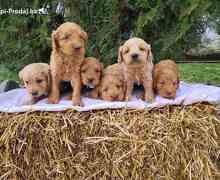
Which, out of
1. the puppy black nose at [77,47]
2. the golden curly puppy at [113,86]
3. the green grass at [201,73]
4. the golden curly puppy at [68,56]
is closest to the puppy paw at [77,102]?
the golden curly puppy at [68,56]

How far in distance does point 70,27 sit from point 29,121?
1.50 ft

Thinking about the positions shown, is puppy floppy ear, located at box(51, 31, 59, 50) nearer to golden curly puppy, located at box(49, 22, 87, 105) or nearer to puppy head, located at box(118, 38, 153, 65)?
golden curly puppy, located at box(49, 22, 87, 105)

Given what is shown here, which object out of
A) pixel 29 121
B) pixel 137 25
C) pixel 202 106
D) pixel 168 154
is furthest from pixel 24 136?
pixel 137 25

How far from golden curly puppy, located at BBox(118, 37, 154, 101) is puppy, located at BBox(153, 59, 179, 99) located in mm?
46

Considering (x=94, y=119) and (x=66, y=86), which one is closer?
(x=94, y=119)

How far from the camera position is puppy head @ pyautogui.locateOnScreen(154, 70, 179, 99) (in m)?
1.81

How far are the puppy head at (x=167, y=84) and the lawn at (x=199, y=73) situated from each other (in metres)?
1.05

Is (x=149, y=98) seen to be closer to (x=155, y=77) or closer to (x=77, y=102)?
(x=155, y=77)

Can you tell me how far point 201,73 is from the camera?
3.04 meters

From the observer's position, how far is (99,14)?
2521 millimetres

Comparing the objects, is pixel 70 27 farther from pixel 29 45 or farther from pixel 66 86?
pixel 29 45

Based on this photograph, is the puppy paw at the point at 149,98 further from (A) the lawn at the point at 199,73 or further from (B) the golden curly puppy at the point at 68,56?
(A) the lawn at the point at 199,73

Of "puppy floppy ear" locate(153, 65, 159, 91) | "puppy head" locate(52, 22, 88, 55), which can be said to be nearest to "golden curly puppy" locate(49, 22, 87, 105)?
"puppy head" locate(52, 22, 88, 55)

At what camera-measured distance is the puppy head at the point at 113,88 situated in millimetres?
1794
